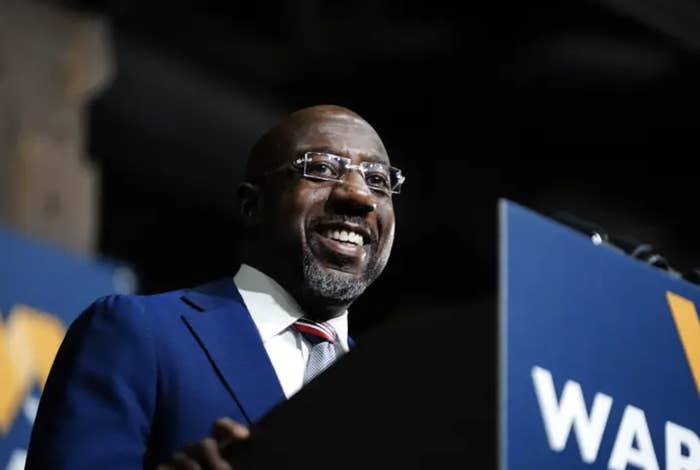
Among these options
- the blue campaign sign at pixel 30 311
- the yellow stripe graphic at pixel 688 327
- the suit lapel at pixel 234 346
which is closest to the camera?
the yellow stripe graphic at pixel 688 327

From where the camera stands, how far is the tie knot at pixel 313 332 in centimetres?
194

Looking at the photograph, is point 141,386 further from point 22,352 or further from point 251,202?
point 22,352

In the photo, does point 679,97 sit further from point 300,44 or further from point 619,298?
point 619,298

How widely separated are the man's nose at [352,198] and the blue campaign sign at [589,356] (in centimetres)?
49

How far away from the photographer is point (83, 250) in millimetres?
4445

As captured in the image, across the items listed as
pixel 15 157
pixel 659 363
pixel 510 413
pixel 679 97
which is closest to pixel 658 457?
pixel 659 363

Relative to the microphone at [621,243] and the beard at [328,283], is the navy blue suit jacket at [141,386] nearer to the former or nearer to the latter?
the beard at [328,283]

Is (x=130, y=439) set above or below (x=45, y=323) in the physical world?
above

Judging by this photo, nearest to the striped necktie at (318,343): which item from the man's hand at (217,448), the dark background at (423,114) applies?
the man's hand at (217,448)

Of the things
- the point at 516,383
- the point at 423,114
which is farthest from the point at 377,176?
the point at 423,114

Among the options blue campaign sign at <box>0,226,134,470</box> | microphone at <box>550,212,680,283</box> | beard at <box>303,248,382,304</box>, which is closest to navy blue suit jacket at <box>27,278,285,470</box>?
beard at <box>303,248,382,304</box>

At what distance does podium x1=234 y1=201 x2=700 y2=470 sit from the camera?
134cm

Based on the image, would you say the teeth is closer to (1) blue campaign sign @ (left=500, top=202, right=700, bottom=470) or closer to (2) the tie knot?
(2) the tie knot

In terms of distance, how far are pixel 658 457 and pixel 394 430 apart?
1.04 ft
